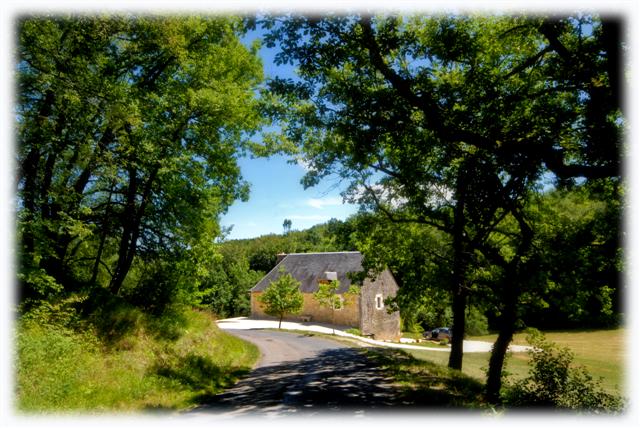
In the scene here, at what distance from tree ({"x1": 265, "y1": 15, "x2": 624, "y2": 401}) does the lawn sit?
7.80 meters

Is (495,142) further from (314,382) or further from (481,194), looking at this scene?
(314,382)

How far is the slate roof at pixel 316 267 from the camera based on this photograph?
43.6 metres

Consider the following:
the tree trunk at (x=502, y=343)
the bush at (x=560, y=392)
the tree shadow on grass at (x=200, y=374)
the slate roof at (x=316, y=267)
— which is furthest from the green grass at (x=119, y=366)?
the slate roof at (x=316, y=267)

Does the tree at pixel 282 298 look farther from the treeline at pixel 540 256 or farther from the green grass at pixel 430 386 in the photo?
the green grass at pixel 430 386

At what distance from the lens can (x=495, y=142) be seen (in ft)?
25.0

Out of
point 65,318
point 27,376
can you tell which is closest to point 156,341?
point 65,318

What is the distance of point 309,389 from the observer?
1060 centimetres

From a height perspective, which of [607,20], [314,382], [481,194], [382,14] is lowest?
[314,382]

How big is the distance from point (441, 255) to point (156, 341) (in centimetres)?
1109

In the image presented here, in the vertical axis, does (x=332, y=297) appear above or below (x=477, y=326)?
above

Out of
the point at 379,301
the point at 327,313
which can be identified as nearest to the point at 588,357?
the point at 379,301

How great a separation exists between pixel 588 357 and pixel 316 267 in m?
27.7

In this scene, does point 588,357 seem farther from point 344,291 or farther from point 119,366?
point 119,366

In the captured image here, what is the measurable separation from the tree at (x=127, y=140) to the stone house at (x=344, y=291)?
24895 millimetres
